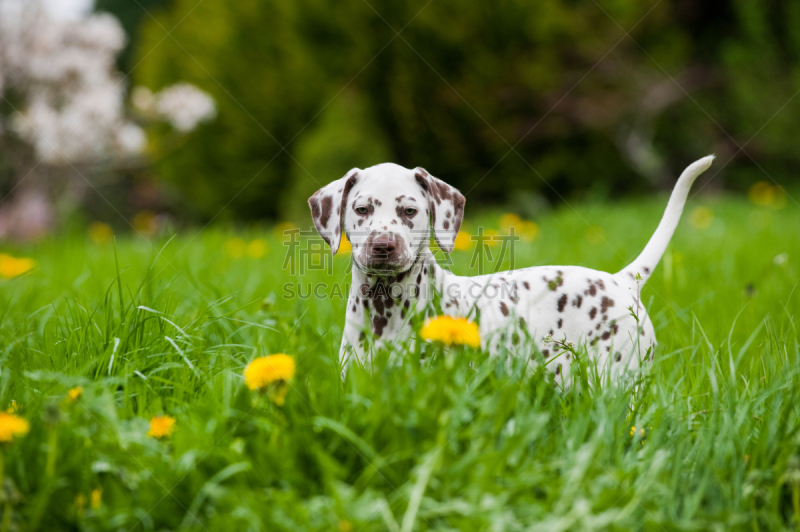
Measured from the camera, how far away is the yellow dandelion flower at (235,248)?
6.05 metres

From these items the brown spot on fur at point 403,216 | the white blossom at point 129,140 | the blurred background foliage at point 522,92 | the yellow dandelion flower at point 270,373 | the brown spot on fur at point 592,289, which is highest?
the blurred background foliage at point 522,92

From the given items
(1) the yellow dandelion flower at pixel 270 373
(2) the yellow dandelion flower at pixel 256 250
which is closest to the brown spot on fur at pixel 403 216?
(1) the yellow dandelion flower at pixel 270 373

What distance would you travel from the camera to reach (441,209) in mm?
3035

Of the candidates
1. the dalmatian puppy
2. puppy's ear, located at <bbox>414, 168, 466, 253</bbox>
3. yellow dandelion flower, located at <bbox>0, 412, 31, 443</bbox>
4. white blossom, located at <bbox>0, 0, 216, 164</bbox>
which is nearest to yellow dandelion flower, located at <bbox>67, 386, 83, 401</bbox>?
yellow dandelion flower, located at <bbox>0, 412, 31, 443</bbox>

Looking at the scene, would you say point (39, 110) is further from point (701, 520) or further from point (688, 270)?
point (701, 520)

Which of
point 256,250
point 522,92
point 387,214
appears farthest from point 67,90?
point 387,214

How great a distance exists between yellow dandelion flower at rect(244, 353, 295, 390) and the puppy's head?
790 mm

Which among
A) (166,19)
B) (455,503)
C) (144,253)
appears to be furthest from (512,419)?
(166,19)

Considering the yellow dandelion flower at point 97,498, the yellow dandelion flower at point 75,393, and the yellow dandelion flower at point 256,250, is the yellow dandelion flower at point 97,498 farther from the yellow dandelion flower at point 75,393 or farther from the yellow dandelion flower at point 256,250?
the yellow dandelion flower at point 256,250

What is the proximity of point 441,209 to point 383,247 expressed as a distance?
1.71 ft

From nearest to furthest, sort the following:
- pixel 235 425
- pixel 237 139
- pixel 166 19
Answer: pixel 235 425, pixel 237 139, pixel 166 19

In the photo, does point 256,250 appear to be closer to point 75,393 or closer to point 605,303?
point 605,303

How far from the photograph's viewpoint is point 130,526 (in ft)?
5.76

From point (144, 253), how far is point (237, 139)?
728 cm
